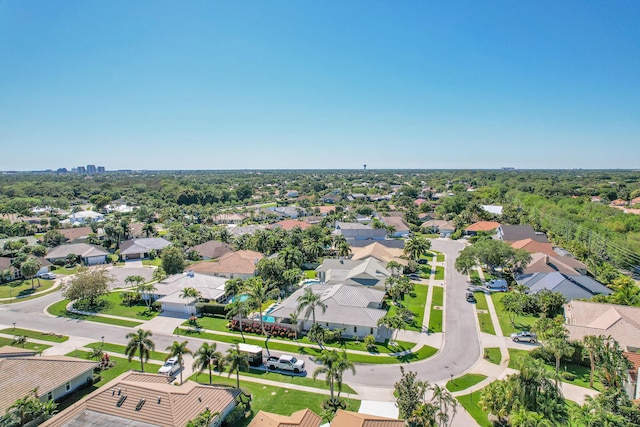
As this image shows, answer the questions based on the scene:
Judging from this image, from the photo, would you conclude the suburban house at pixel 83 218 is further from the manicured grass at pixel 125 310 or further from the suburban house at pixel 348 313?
the suburban house at pixel 348 313

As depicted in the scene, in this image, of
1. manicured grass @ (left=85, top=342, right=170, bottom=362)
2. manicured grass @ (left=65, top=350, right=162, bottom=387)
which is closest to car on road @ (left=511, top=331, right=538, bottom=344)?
manicured grass @ (left=85, top=342, right=170, bottom=362)

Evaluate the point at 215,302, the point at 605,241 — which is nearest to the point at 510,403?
the point at 215,302

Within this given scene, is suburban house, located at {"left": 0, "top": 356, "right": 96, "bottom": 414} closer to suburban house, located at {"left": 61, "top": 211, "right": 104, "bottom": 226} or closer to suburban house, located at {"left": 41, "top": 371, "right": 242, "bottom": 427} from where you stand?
suburban house, located at {"left": 41, "top": 371, "right": 242, "bottom": 427}

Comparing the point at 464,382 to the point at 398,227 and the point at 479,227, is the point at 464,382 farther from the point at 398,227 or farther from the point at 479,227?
the point at 479,227

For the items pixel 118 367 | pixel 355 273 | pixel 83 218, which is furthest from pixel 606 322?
pixel 83 218

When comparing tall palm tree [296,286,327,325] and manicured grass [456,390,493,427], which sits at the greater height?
tall palm tree [296,286,327,325]

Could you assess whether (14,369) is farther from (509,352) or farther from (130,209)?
(130,209)
